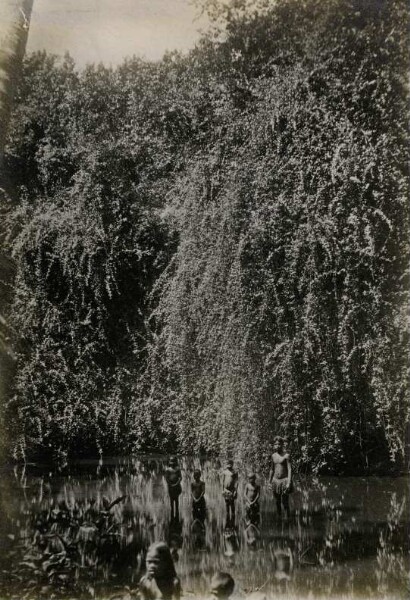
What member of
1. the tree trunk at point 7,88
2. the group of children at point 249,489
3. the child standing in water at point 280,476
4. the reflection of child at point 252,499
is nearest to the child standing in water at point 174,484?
the group of children at point 249,489

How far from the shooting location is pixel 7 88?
253 cm

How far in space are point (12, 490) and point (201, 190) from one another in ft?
4.97

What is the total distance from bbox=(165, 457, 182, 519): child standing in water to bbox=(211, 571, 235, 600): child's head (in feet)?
1.02

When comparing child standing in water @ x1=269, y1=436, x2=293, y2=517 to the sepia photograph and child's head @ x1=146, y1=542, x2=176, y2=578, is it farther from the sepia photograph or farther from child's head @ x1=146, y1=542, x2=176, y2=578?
child's head @ x1=146, y1=542, x2=176, y2=578

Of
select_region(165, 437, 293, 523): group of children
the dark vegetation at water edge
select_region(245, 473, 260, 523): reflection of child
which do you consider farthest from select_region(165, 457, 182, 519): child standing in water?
select_region(245, 473, 260, 523): reflection of child

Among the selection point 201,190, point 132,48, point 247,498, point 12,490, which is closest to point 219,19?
point 132,48

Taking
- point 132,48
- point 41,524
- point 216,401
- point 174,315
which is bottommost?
point 41,524

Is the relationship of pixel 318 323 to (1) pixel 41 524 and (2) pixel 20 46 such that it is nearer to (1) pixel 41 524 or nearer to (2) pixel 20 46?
(1) pixel 41 524

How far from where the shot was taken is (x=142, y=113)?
8.57 feet

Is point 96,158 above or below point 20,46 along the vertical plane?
below

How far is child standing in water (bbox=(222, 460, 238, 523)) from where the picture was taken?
235cm

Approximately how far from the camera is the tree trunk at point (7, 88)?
2488 millimetres

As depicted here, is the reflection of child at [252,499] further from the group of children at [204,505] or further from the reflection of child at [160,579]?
the reflection of child at [160,579]

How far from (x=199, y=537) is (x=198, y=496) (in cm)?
16
